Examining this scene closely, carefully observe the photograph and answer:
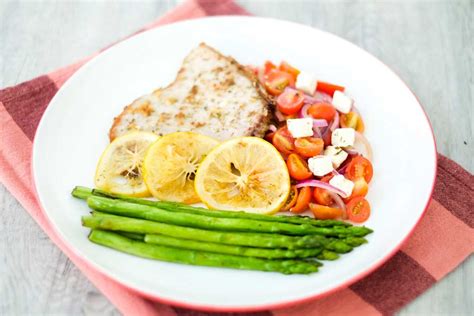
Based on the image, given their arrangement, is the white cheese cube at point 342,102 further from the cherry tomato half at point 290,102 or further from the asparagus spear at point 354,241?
the asparagus spear at point 354,241

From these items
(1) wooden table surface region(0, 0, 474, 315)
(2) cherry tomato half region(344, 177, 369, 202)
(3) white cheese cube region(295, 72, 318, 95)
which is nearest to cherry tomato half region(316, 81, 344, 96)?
(3) white cheese cube region(295, 72, 318, 95)

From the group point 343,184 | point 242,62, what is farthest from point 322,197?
point 242,62

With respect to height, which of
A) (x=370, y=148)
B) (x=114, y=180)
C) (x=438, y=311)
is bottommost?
(x=438, y=311)

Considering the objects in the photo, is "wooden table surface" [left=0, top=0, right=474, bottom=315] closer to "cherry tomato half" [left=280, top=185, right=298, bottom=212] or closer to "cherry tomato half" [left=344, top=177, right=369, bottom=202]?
"cherry tomato half" [left=344, top=177, right=369, bottom=202]

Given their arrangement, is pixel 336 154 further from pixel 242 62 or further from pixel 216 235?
pixel 242 62

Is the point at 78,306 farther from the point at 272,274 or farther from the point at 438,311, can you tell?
the point at 438,311

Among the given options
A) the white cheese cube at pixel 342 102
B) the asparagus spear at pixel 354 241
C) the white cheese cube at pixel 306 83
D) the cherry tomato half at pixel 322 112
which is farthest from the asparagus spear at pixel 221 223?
the white cheese cube at pixel 306 83

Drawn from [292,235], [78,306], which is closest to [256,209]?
[292,235]
